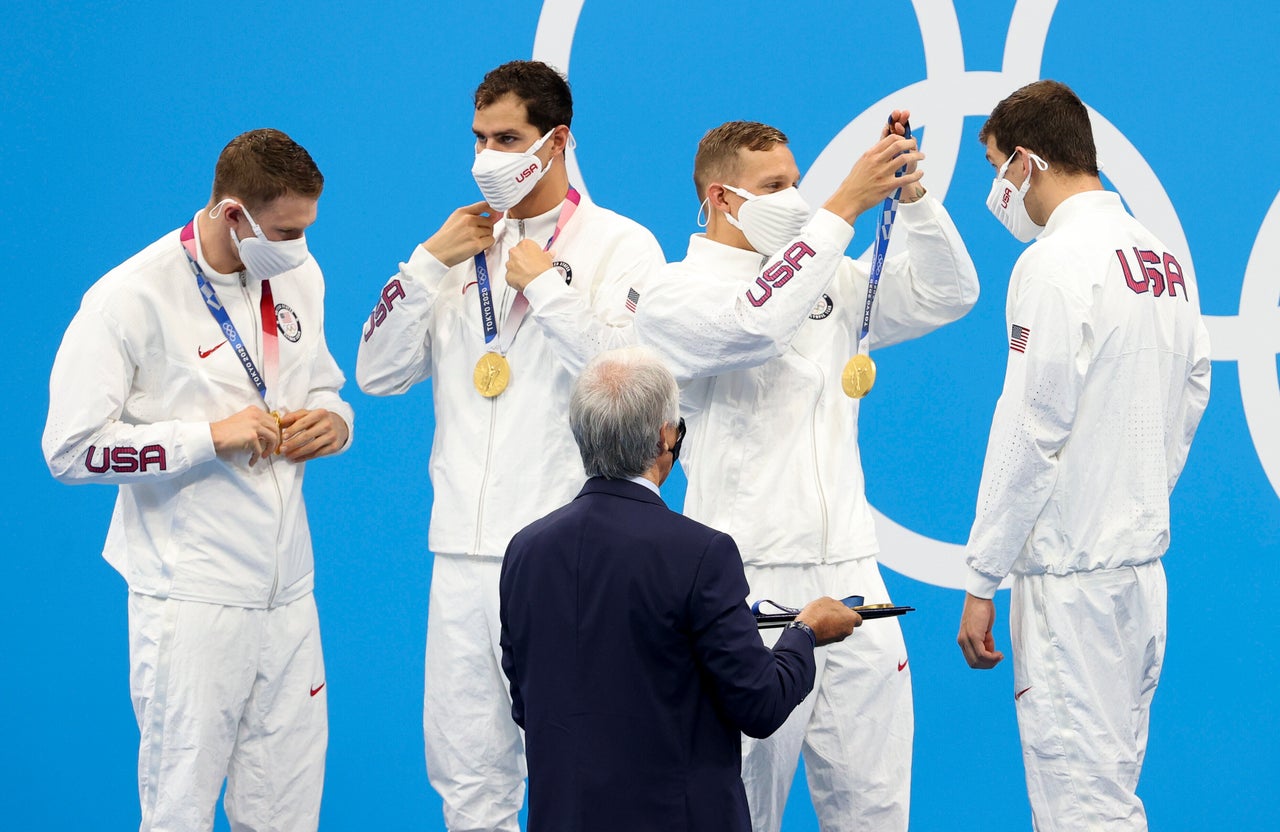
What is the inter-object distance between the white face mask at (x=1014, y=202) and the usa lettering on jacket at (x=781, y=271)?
1.84 feet

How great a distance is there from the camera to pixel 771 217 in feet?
11.0

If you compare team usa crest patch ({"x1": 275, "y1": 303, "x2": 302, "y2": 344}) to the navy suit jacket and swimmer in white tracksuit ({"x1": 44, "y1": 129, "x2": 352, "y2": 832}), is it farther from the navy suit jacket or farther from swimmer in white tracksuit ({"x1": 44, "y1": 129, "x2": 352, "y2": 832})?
the navy suit jacket

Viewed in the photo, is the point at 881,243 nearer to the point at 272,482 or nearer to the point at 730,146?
the point at 730,146

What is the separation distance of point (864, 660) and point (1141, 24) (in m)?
2.93

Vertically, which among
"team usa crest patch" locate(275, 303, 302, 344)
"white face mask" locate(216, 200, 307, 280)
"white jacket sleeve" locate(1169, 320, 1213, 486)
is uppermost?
"white face mask" locate(216, 200, 307, 280)

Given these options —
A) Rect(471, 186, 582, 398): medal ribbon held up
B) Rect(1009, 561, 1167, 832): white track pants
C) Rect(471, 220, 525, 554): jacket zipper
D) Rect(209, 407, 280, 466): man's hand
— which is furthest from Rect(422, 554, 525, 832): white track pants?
Rect(1009, 561, 1167, 832): white track pants

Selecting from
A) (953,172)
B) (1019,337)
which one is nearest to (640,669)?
(1019,337)

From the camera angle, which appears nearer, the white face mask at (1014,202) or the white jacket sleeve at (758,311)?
the white jacket sleeve at (758,311)

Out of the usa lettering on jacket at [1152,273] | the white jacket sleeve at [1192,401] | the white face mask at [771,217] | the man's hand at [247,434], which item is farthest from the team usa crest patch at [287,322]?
the white jacket sleeve at [1192,401]

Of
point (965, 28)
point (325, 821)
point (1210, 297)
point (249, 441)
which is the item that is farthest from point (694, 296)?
point (325, 821)

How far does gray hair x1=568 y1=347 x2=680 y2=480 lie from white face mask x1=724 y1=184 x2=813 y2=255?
3.22 feet

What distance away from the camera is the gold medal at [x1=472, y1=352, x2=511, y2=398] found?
3527 millimetres

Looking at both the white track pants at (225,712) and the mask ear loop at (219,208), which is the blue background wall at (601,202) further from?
the mask ear loop at (219,208)

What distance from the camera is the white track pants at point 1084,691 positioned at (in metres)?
3.16
